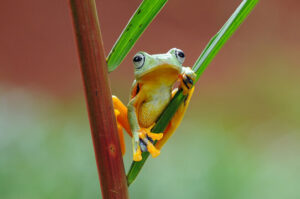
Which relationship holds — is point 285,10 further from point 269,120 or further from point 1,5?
point 1,5

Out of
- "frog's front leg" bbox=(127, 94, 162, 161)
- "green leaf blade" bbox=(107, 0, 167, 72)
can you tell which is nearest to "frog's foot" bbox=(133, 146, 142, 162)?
"frog's front leg" bbox=(127, 94, 162, 161)

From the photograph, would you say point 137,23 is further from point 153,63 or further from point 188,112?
point 188,112

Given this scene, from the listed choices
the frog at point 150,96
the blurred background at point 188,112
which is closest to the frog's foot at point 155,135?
the frog at point 150,96

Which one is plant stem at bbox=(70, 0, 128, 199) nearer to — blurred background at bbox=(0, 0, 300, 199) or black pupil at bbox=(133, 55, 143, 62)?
black pupil at bbox=(133, 55, 143, 62)

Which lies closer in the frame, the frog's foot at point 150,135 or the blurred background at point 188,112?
the frog's foot at point 150,135

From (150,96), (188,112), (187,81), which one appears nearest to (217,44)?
(187,81)

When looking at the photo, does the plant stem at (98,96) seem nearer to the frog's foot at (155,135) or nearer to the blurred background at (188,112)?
the frog's foot at (155,135)
